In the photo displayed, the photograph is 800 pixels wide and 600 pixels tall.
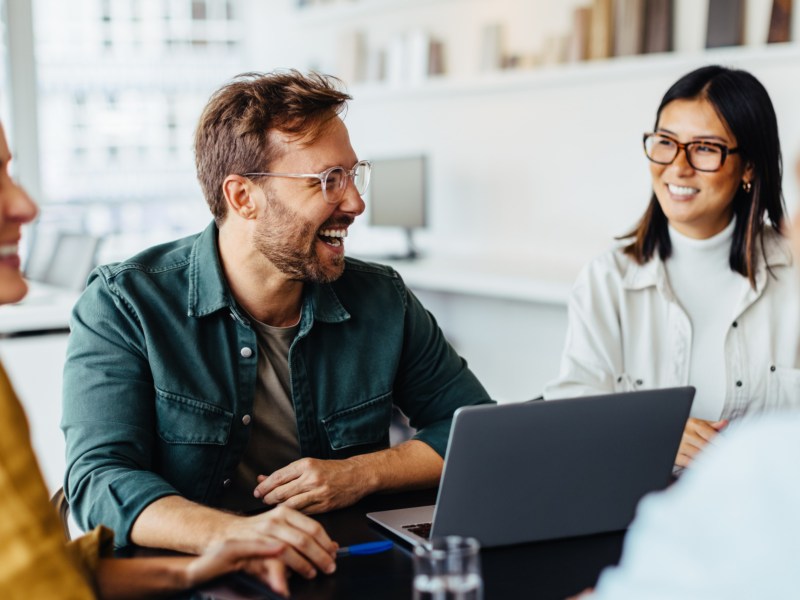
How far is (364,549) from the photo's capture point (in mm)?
1383

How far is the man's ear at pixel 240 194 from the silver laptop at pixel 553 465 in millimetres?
718

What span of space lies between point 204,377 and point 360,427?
32cm

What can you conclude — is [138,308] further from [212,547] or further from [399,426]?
[399,426]

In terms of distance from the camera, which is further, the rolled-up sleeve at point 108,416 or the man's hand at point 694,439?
the man's hand at point 694,439

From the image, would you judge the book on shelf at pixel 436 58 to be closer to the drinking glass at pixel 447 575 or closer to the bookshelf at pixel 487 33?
the bookshelf at pixel 487 33

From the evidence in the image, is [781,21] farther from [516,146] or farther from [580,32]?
[516,146]

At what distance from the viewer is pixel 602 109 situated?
4.22 m

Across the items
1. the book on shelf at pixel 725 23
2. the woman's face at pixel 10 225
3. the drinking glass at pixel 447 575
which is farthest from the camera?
the book on shelf at pixel 725 23

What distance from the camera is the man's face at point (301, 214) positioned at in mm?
1875

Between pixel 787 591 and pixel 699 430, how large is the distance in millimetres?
1131

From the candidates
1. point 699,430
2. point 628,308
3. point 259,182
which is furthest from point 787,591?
point 628,308

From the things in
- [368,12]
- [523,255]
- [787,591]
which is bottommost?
[523,255]

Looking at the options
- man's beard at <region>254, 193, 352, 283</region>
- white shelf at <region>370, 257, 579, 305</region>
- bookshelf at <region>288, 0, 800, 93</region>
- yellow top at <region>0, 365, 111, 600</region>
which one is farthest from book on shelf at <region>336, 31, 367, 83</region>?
yellow top at <region>0, 365, 111, 600</region>

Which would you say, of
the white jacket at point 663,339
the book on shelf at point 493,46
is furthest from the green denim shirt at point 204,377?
the book on shelf at point 493,46
